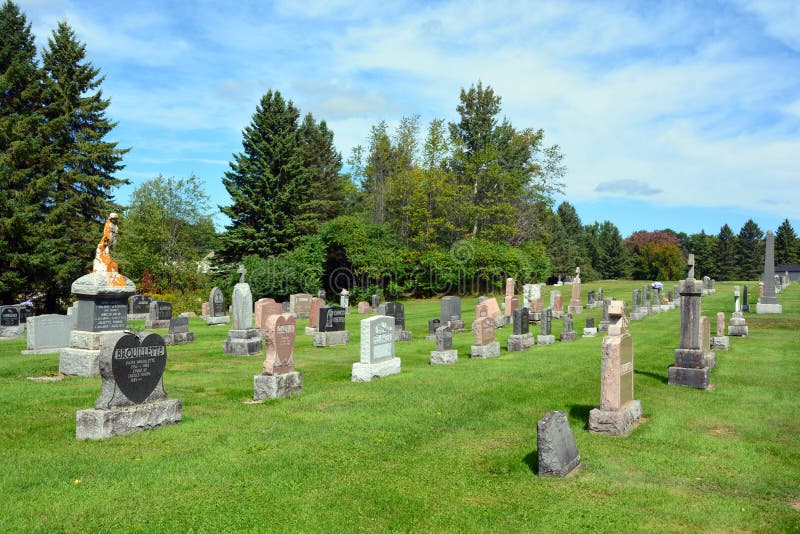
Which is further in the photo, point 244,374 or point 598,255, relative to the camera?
point 598,255

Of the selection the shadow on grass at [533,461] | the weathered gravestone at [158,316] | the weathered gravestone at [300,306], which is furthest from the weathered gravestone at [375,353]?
the weathered gravestone at [300,306]

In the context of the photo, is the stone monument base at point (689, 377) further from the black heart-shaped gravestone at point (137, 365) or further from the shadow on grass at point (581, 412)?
the black heart-shaped gravestone at point (137, 365)

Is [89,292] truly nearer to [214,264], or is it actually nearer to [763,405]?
[763,405]

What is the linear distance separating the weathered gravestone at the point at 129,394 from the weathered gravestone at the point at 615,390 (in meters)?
6.51

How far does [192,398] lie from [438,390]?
15.6ft

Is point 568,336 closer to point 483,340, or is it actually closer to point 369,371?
point 483,340

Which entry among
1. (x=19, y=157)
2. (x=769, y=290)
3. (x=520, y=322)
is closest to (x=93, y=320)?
(x=520, y=322)

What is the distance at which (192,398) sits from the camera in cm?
1084

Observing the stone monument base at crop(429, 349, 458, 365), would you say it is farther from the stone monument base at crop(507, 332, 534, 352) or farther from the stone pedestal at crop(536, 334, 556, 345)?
the stone pedestal at crop(536, 334, 556, 345)

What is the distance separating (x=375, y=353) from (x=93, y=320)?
261 inches

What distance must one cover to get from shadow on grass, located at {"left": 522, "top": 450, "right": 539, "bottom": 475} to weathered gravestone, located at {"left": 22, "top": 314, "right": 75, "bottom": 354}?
1452 centimetres

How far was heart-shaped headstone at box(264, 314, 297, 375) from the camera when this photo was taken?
11016mm

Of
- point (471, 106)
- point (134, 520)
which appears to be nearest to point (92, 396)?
point (134, 520)

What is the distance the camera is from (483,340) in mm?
16719
